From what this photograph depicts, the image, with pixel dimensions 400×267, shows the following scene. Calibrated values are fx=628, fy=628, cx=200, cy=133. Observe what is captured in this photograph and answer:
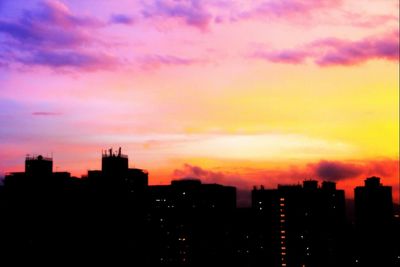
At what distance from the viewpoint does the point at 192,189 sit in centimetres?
19100

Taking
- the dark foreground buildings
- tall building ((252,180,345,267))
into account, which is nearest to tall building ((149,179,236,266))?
the dark foreground buildings

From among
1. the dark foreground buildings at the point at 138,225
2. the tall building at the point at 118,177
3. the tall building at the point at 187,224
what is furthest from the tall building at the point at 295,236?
the tall building at the point at 118,177

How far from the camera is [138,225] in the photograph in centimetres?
15525

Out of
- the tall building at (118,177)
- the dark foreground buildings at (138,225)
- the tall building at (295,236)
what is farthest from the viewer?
the tall building at (295,236)

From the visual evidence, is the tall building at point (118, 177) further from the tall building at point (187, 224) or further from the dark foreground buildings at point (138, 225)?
the tall building at point (187, 224)

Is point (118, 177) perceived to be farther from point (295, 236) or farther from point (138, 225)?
point (295, 236)

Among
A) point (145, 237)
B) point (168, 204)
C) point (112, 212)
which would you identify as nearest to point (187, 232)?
point (168, 204)

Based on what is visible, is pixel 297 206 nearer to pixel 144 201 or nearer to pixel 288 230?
pixel 288 230

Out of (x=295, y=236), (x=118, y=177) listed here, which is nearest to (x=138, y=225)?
(x=118, y=177)

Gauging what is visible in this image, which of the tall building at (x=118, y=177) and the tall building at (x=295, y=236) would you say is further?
the tall building at (x=295, y=236)

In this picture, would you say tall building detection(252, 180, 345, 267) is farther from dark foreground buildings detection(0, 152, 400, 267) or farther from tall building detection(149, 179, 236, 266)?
tall building detection(149, 179, 236, 266)

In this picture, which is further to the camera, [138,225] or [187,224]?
[187,224]

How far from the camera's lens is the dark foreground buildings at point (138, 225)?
128 meters

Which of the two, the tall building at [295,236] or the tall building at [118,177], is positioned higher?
the tall building at [118,177]
